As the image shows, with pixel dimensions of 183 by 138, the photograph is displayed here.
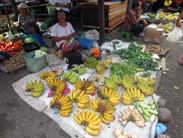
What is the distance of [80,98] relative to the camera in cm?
314

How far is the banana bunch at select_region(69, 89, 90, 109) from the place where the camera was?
306cm

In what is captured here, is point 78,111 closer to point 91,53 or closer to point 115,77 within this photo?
point 115,77

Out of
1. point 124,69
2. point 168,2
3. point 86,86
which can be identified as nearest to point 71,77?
point 86,86

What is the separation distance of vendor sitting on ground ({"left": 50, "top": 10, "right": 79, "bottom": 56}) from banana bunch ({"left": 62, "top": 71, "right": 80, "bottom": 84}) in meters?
0.64

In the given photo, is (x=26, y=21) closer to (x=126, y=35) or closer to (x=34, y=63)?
(x=34, y=63)

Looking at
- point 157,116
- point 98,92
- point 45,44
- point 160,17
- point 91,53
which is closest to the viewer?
point 157,116

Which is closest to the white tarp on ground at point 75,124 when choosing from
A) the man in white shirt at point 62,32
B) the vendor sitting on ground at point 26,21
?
the man in white shirt at point 62,32

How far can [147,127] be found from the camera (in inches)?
109

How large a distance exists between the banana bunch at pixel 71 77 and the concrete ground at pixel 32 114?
87cm

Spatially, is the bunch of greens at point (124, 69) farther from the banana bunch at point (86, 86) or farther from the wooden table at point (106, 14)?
the wooden table at point (106, 14)

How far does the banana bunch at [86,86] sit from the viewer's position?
337 cm

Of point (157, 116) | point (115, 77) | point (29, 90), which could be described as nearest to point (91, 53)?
point (115, 77)

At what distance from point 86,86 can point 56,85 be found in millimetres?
568

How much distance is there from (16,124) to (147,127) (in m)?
2.00
